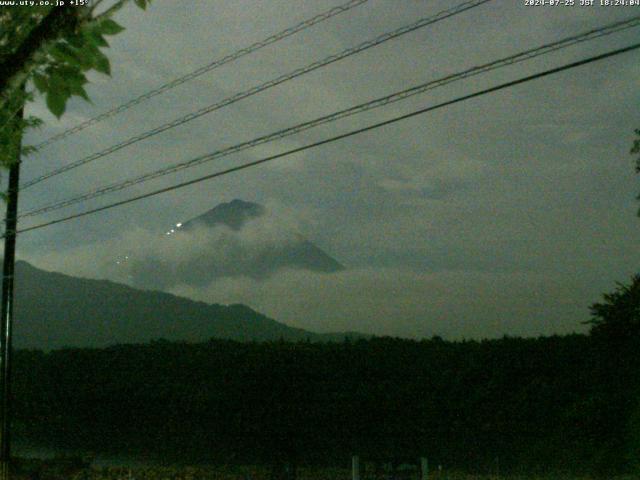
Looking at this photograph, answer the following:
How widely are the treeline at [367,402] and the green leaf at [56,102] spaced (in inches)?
403

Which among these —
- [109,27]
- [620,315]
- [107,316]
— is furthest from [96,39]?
[107,316]

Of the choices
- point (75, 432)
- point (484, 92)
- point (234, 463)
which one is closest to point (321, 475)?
point (234, 463)

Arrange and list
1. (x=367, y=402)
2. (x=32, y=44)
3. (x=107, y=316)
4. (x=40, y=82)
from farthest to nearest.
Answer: (x=107, y=316) → (x=367, y=402) → (x=40, y=82) → (x=32, y=44)

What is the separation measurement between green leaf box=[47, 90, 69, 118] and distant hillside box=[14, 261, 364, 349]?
4328 cm

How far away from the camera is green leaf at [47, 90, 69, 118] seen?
9.50 ft

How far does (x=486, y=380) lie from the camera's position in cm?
1486

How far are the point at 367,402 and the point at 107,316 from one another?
45837 mm

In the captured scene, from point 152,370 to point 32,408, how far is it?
5094 mm

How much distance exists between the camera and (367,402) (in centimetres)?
1590

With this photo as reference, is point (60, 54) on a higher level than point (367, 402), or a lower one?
higher

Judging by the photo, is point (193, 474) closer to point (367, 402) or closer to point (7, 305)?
point (367, 402)

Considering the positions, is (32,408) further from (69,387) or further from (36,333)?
(36,333)

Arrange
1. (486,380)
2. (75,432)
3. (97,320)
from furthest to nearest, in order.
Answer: (97,320) < (75,432) < (486,380)

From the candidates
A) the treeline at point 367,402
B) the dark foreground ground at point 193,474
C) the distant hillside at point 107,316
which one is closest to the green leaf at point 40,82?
the dark foreground ground at point 193,474
